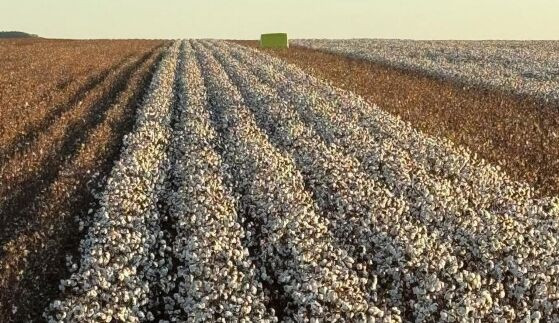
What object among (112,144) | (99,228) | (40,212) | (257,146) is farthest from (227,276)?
(112,144)

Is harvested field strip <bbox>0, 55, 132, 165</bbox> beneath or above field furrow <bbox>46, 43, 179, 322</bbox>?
above

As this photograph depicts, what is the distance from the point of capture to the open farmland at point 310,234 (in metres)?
7.73

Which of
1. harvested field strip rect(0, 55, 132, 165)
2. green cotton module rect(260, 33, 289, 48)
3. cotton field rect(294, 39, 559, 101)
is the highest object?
green cotton module rect(260, 33, 289, 48)

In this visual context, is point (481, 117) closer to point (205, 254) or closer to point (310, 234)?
point (310, 234)

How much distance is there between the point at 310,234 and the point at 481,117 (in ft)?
36.7

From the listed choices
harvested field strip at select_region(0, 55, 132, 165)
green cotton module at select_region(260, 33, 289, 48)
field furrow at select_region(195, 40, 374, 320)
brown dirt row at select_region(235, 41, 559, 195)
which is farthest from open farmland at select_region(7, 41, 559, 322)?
green cotton module at select_region(260, 33, 289, 48)

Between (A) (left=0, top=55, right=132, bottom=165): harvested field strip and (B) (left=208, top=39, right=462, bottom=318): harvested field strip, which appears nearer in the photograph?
(B) (left=208, top=39, right=462, bottom=318): harvested field strip

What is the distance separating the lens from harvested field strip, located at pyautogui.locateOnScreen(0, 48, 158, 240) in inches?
457

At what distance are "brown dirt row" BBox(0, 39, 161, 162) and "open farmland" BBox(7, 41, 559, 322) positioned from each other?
3.37 meters

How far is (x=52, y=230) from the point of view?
32.8 ft

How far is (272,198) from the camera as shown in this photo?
35.9 ft

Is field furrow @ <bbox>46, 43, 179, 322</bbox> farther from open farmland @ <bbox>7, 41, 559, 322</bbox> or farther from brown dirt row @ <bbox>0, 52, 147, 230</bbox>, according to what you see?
brown dirt row @ <bbox>0, 52, 147, 230</bbox>

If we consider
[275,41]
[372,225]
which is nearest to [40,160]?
[372,225]

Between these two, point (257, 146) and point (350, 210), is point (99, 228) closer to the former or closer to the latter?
point (350, 210)
